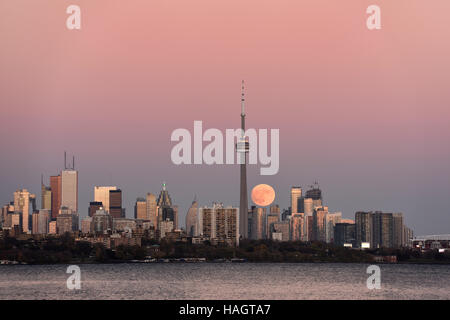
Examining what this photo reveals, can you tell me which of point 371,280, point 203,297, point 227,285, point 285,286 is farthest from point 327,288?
point 371,280

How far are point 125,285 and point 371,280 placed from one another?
49.5m

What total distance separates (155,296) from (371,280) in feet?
206

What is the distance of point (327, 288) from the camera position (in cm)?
11088
